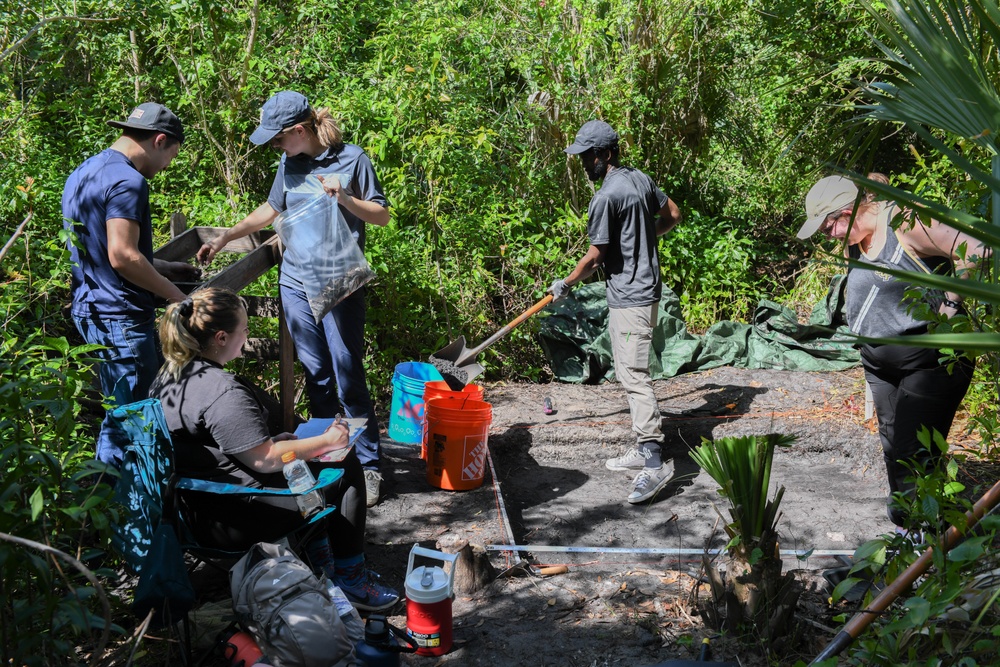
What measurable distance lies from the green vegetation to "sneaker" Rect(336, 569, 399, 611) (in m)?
1.87

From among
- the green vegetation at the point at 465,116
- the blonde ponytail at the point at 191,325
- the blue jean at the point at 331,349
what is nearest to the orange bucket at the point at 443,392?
the blue jean at the point at 331,349

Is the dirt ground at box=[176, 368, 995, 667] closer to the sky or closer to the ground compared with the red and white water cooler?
closer to the ground

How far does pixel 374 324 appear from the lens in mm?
6348

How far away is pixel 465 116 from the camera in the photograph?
6371mm

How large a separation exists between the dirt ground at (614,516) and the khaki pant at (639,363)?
0.41 m

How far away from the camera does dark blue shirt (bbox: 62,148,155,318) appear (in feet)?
11.8

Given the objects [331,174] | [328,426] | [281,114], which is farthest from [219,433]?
[281,114]

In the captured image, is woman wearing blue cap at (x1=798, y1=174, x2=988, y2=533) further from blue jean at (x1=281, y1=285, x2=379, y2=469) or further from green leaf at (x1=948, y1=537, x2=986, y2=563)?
blue jean at (x1=281, y1=285, x2=379, y2=469)

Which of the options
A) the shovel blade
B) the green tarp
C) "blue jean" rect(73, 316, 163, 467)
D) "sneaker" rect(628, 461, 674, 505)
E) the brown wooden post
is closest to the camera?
"blue jean" rect(73, 316, 163, 467)

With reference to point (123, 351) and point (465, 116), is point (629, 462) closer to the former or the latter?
point (465, 116)

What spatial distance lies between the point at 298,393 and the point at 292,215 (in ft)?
5.96

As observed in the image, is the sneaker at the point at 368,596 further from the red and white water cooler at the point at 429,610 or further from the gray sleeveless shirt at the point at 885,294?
the gray sleeveless shirt at the point at 885,294

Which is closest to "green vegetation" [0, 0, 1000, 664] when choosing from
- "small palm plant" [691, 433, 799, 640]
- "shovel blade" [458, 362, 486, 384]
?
"shovel blade" [458, 362, 486, 384]

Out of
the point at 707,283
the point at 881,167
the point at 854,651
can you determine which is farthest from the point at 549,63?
the point at 854,651
